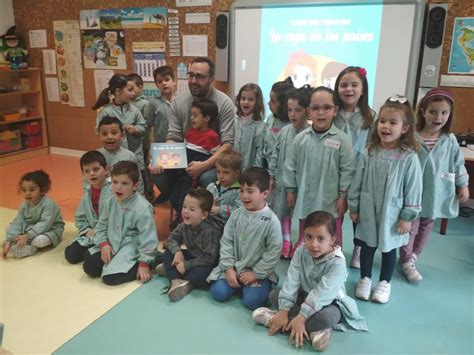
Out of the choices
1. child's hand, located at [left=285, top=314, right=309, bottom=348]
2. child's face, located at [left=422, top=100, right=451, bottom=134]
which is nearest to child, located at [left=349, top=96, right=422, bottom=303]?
child's face, located at [left=422, top=100, right=451, bottom=134]

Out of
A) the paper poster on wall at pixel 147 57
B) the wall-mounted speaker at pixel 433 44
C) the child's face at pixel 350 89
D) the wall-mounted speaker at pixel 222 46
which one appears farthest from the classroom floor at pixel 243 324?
the paper poster on wall at pixel 147 57

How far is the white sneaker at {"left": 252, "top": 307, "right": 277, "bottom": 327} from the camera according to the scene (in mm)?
1909

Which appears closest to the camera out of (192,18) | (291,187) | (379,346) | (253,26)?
(379,346)

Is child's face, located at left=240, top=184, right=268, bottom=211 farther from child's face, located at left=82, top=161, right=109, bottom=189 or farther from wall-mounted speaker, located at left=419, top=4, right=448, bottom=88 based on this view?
wall-mounted speaker, located at left=419, top=4, right=448, bottom=88

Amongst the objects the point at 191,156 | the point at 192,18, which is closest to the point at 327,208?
the point at 191,156

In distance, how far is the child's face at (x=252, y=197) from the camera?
6.85 feet

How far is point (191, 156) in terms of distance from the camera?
287 cm

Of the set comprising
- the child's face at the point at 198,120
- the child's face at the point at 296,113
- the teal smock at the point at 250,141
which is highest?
the child's face at the point at 296,113

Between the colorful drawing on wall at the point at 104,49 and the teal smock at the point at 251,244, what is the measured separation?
3247mm

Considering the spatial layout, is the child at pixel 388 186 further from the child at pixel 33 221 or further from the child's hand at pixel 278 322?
the child at pixel 33 221

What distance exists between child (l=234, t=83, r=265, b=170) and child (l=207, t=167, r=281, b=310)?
659 millimetres

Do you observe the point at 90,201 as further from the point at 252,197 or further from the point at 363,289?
the point at 363,289

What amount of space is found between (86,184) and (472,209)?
321cm

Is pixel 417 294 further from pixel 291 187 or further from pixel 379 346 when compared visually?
pixel 291 187
